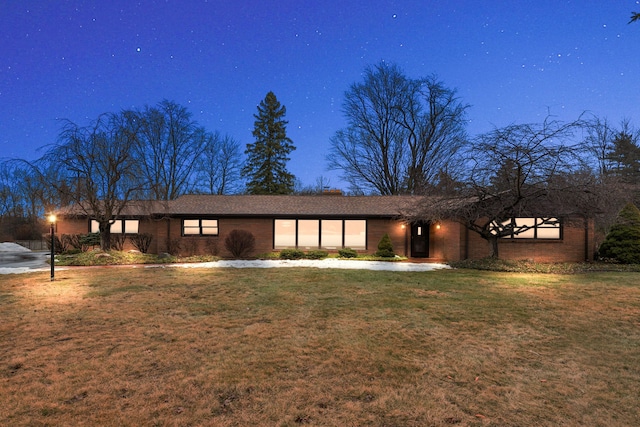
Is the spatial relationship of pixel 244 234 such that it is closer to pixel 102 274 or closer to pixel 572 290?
pixel 102 274

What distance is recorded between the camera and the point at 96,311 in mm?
6465

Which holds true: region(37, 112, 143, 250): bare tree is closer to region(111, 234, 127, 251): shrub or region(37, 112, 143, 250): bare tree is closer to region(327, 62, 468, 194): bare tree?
region(111, 234, 127, 251): shrub

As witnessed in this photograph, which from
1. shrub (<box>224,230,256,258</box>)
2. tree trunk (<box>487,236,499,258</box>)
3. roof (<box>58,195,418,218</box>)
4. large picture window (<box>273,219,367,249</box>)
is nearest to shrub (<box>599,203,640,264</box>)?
tree trunk (<box>487,236,499,258</box>)

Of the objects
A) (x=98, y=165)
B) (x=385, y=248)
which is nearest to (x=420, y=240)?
(x=385, y=248)

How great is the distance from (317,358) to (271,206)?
15.5 meters

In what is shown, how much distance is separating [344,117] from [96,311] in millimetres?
28368

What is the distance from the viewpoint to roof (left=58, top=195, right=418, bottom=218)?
18.0 meters

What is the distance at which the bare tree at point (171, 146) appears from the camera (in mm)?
33219

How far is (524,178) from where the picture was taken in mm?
12453

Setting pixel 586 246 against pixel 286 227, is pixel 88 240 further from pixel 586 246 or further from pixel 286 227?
pixel 586 246

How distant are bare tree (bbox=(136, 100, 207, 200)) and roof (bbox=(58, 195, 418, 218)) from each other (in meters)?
14.9

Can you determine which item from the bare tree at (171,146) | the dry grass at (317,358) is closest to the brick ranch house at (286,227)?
the dry grass at (317,358)

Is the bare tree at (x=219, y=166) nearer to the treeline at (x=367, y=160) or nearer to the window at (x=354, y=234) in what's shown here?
the treeline at (x=367, y=160)

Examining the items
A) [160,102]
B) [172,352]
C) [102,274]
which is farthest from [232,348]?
[160,102]
